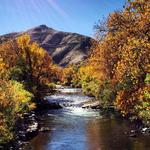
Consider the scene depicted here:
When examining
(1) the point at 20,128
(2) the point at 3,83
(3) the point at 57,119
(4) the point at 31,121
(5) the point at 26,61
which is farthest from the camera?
(5) the point at 26,61

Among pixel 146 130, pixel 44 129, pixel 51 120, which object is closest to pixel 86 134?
pixel 44 129

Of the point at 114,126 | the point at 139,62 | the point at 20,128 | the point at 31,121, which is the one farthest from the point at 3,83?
the point at 139,62

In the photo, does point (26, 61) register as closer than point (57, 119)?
No

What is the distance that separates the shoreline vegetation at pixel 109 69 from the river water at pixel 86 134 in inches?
91.6

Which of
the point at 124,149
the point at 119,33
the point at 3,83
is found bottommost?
the point at 124,149

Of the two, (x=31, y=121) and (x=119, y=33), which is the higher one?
(x=119, y=33)

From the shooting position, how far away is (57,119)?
189 feet

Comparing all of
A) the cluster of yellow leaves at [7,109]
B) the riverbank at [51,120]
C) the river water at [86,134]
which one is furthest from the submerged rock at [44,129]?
the cluster of yellow leaves at [7,109]

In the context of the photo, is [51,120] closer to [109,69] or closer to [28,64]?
[109,69]

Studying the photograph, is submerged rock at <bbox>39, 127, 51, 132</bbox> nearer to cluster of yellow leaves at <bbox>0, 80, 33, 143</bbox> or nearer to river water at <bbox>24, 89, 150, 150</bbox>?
river water at <bbox>24, 89, 150, 150</bbox>

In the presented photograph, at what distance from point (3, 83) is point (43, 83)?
34.7 meters

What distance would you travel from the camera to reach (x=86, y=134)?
4512 centimetres

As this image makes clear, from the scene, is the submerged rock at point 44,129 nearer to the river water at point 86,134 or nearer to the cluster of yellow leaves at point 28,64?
the river water at point 86,134

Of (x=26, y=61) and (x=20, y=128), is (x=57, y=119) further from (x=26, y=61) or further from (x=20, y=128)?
(x=26, y=61)
